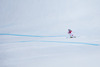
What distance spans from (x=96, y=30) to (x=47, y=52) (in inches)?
27.6

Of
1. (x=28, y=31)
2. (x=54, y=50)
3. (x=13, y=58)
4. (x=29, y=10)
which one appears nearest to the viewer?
(x=13, y=58)

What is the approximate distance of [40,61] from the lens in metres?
0.77

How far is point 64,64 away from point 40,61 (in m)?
0.13

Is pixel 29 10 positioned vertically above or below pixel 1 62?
above

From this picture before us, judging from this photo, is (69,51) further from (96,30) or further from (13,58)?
(96,30)

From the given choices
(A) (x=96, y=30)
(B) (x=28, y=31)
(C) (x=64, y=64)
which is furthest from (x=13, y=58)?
(A) (x=96, y=30)

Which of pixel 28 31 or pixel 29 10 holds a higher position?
pixel 29 10

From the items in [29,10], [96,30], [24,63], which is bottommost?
[24,63]

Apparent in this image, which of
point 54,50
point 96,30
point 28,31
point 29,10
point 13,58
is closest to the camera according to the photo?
point 13,58

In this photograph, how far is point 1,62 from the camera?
785 mm

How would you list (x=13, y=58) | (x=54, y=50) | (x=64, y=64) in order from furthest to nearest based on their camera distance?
(x=54, y=50)
(x=13, y=58)
(x=64, y=64)

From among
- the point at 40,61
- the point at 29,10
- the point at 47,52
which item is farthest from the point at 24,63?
the point at 29,10

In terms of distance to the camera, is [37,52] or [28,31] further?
[28,31]

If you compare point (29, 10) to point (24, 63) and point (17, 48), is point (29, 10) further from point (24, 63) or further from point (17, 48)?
point (24, 63)
